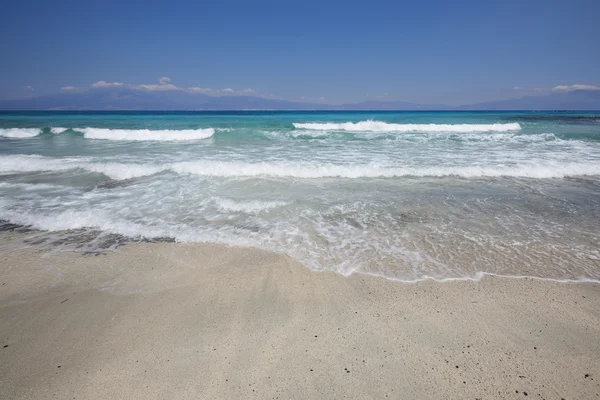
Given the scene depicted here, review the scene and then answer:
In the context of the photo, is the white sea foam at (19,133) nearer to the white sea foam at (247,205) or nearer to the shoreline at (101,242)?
the shoreline at (101,242)

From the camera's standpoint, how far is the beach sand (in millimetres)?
2242

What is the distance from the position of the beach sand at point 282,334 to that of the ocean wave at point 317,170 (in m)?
5.38

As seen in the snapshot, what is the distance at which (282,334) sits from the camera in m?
2.73

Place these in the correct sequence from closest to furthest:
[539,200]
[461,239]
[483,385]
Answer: [483,385] < [461,239] < [539,200]

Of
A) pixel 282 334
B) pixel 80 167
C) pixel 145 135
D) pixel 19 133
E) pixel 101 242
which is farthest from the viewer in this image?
pixel 19 133

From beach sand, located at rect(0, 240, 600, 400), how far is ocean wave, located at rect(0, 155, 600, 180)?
5380 mm

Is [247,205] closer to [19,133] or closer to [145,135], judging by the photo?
[145,135]

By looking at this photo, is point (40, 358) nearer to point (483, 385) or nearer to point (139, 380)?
point (139, 380)

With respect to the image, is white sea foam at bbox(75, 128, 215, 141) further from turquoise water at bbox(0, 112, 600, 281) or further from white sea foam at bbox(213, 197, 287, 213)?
white sea foam at bbox(213, 197, 287, 213)

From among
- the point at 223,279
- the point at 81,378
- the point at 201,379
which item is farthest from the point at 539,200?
the point at 81,378

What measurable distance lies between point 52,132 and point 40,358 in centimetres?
2974

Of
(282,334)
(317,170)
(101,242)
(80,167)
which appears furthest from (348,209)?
(80,167)

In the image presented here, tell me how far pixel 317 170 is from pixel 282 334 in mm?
6782

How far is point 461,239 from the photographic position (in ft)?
15.1
